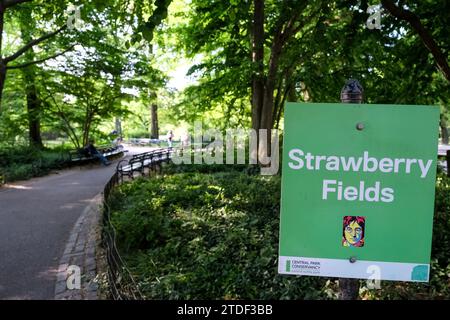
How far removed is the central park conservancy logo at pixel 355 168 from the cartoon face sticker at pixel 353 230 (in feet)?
0.36

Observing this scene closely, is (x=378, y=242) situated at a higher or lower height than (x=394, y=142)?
lower

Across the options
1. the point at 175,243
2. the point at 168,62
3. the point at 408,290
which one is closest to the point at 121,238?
the point at 175,243

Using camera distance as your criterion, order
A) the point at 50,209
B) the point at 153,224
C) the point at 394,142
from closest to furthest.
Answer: the point at 394,142 < the point at 153,224 < the point at 50,209

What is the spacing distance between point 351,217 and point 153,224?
5.37m

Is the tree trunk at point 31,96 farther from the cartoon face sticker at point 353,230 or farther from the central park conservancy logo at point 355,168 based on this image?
the cartoon face sticker at point 353,230

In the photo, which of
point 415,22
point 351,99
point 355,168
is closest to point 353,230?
point 355,168

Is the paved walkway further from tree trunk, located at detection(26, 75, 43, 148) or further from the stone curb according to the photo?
tree trunk, located at detection(26, 75, 43, 148)

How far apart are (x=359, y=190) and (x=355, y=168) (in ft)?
0.38

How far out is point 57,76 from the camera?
17953 mm

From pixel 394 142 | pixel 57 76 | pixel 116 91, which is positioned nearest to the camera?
pixel 394 142

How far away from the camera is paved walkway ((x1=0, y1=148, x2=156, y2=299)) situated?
532 cm

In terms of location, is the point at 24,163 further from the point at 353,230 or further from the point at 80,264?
the point at 353,230
